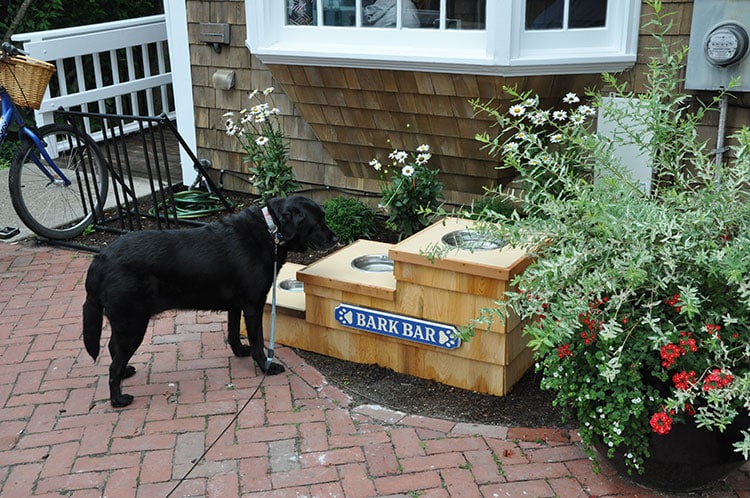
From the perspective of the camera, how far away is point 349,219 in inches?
213

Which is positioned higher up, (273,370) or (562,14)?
(562,14)

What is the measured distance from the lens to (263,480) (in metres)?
2.96

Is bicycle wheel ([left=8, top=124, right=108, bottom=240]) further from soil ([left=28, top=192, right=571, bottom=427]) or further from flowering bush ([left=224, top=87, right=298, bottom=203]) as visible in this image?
soil ([left=28, top=192, right=571, bottom=427])

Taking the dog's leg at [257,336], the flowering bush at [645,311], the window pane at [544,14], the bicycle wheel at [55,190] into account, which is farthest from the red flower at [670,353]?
the bicycle wheel at [55,190]

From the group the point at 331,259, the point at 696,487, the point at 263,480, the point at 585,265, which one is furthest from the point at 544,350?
the point at 331,259

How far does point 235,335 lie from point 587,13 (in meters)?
2.85

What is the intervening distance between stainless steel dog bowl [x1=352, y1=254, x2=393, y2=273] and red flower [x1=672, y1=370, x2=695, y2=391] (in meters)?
1.85

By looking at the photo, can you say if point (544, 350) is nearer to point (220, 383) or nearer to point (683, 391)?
point (683, 391)

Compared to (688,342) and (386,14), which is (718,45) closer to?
(386,14)

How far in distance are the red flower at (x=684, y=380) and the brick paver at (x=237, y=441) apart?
0.57m

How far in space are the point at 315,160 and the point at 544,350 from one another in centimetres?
374

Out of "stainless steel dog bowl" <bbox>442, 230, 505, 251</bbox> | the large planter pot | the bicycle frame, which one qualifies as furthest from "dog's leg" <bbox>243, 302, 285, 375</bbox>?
the bicycle frame

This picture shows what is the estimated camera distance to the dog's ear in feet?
11.8

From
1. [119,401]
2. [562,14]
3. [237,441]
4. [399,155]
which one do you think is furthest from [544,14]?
[119,401]
